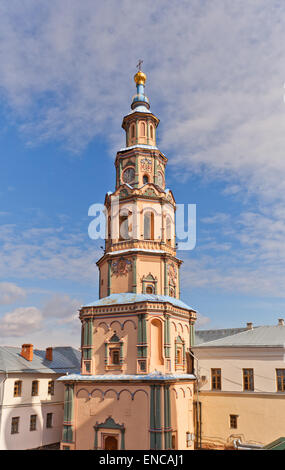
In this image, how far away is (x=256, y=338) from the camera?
29.5 metres

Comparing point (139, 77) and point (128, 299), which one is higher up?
point (139, 77)

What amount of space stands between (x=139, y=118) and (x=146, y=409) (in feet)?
73.4

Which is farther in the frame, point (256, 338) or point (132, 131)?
point (132, 131)

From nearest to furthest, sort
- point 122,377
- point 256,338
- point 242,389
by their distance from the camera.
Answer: point 122,377, point 242,389, point 256,338

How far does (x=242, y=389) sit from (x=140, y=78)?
26787 mm

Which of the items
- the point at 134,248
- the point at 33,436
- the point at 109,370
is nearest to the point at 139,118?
the point at 134,248

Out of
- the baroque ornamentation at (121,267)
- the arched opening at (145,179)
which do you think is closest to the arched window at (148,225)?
the baroque ornamentation at (121,267)

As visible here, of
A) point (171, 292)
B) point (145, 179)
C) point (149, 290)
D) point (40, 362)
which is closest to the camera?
point (149, 290)

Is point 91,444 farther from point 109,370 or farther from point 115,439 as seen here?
point 109,370

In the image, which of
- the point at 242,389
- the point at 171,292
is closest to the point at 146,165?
the point at 171,292

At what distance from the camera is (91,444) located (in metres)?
24.8

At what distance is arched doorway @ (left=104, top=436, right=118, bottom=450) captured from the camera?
24656mm

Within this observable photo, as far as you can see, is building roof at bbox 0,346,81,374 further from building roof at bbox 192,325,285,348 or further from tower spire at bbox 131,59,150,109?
tower spire at bbox 131,59,150,109

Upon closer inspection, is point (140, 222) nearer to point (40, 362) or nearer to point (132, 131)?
point (132, 131)
